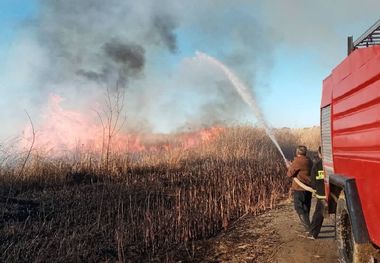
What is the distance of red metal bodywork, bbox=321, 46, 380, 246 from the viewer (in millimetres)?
3809

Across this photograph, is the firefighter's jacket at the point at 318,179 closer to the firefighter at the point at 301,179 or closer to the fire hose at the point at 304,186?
the fire hose at the point at 304,186

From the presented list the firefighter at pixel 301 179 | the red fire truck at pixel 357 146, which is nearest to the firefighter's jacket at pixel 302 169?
the firefighter at pixel 301 179

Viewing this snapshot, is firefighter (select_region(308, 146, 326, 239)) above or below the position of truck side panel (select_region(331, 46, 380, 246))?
below

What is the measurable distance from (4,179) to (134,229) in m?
5.87

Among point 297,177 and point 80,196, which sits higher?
point 297,177

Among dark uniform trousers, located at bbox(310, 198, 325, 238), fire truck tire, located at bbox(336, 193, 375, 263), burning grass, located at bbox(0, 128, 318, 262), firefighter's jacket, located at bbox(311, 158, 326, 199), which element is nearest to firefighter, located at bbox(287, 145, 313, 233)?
firefighter's jacket, located at bbox(311, 158, 326, 199)

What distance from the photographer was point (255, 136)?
2473cm

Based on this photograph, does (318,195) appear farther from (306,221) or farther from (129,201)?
(129,201)

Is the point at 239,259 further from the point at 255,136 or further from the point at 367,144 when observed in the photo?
the point at 255,136

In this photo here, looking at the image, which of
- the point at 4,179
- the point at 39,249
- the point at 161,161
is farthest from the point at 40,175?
the point at 39,249

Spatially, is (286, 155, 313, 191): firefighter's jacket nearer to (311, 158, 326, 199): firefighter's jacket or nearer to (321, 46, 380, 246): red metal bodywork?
(311, 158, 326, 199): firefighter's jacket

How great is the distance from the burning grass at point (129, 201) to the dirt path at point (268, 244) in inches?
16.2

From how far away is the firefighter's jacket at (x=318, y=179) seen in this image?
7.95 metres

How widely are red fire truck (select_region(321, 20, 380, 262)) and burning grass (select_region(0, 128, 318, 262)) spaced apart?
10.3ft
